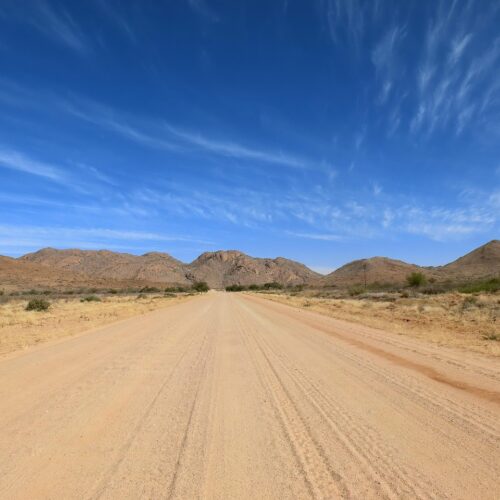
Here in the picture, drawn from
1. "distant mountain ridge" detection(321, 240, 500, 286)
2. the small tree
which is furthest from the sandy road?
"distant mountain ridge" detection(321, 240, 500, 286)

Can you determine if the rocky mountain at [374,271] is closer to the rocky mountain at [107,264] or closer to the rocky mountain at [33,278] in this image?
the rocky mountain at [107,264]

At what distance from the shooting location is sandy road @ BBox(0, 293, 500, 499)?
411 cm

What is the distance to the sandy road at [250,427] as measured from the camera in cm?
411

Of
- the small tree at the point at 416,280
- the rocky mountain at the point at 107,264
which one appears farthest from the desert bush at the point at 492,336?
the rocky mountain at the point at 107,264

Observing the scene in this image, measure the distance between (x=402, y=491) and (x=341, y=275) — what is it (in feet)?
628

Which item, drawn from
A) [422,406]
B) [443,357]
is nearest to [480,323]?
[443,357]

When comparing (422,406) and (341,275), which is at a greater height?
(341,275)

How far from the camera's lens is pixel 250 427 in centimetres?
577

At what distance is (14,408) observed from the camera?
6.72 metres

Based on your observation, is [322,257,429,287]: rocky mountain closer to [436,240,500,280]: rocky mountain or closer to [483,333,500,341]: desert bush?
[436,240,500,280]: rocky mountain

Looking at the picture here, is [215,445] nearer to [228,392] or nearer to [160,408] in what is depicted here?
[160,408]

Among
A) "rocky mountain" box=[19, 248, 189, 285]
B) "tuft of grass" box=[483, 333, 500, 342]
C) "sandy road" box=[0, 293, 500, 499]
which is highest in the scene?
"rocky mountain" box=[19, 248, 189, 285]

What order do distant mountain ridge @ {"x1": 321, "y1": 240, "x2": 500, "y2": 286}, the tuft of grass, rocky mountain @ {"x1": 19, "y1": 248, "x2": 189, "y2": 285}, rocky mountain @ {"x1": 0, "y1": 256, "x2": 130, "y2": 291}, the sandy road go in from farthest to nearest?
rocky mountain @ {"x1": 19, "y1": 248, "x2": 189, "y2": 285} < distant mountain ridge @ {"x1": 321, "y1": 240, "x2": 500, "y2": 286} < rocky mountain @ {"x1": 0, "y1": 256, "x2": 130, "y2": 291} < the tuft of grass < the sandy road

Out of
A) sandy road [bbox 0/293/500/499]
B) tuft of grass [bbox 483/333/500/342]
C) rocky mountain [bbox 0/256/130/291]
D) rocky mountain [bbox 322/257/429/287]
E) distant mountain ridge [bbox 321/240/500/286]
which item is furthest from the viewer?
rocky mountain [bbox 322/257/429/287]
